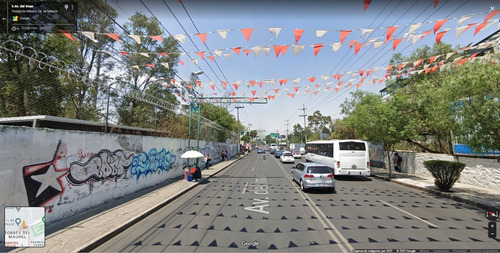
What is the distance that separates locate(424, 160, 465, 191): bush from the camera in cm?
1062

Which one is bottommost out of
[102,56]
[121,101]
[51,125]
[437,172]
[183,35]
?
[437,172]

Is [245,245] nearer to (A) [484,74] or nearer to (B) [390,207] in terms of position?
(B) [390,207]

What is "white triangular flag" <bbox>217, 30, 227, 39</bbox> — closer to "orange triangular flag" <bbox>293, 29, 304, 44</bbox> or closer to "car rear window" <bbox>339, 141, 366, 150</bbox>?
"orange triangular flag" <bbox>293, 29, 304, 44</bbox>

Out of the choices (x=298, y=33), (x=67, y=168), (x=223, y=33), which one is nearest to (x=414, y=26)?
(x=298, y=33)

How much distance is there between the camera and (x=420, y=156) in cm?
1656

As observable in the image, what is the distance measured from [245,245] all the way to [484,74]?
29.5 feet

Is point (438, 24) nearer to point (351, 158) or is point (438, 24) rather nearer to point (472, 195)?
point (472, 195)

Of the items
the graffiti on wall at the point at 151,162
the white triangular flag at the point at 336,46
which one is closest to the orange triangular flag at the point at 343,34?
the white triangular flag at the point at 336,46

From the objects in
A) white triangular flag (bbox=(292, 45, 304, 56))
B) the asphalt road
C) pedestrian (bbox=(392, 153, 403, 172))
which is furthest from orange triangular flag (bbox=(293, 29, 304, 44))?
pedestrian (bbox=(392, 153, 403, 172))

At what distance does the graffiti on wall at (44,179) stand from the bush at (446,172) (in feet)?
50.7

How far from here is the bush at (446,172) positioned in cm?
1062

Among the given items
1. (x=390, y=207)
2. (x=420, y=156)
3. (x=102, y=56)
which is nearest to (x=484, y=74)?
(x=390, y=207)

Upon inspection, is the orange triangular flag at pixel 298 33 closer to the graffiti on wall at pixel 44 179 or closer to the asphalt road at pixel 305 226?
the asphalt road at pixel 305 226

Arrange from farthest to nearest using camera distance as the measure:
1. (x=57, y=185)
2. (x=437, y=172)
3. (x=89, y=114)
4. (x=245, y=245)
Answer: (x=437, y=172) < (x=89, y=114) < (x=57, y=185) < (x=245, y=245)
